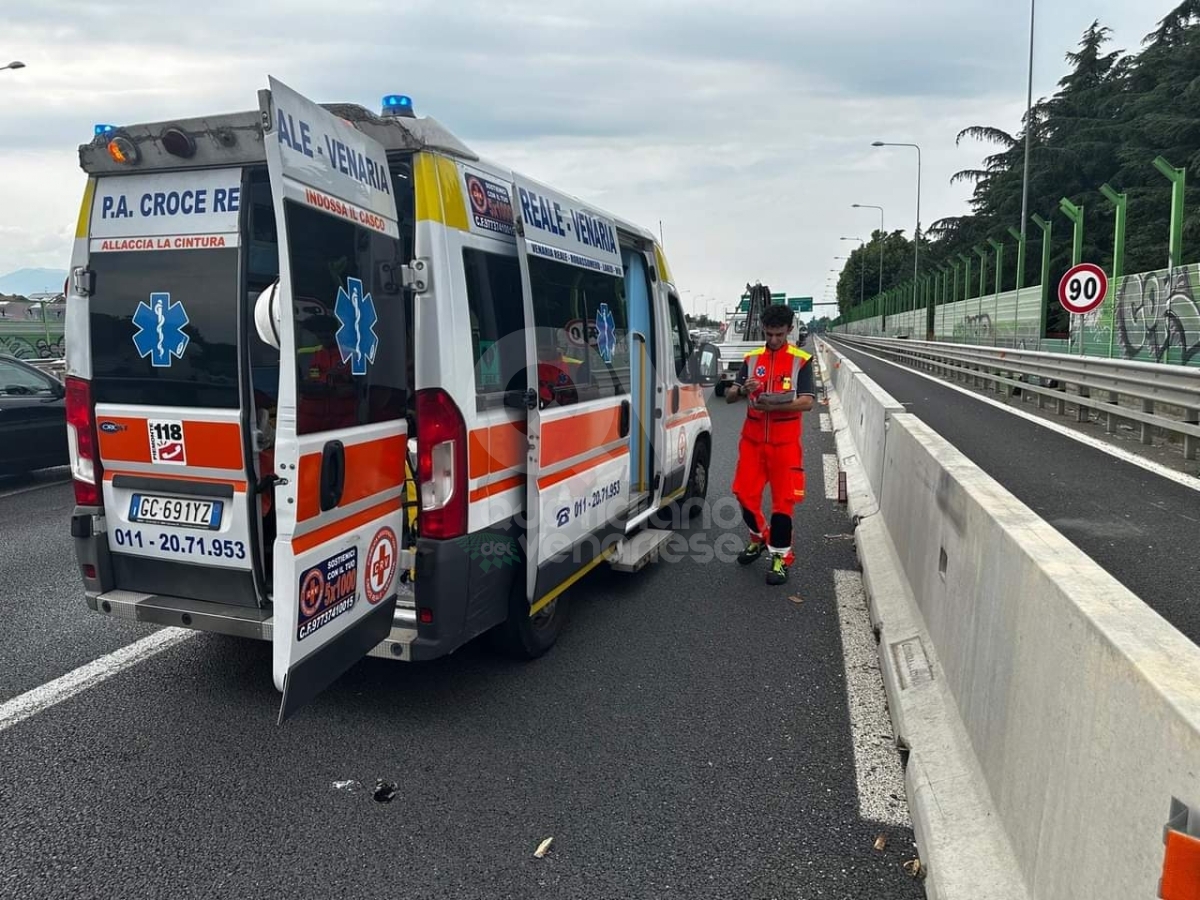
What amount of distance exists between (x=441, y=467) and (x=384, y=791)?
125 centimetres

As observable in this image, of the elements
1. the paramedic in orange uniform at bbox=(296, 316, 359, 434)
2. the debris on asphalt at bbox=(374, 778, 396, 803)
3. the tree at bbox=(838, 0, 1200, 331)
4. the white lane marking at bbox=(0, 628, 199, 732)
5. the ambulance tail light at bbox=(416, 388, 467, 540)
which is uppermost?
the tree at bbox=(838, 0, 1200, 331)

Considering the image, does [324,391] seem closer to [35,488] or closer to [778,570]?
[778,570]

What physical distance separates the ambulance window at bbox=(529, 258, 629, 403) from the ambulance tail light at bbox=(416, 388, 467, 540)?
72 cm

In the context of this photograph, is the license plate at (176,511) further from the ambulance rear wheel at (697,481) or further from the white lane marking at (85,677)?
the ambulance rear wheel at (697,481)

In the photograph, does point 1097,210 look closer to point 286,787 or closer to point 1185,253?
point 1185,253

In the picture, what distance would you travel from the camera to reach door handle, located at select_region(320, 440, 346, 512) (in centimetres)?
305

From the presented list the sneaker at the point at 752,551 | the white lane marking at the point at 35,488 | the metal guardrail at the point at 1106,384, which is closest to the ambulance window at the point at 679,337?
the sneaker at the point at 752,551

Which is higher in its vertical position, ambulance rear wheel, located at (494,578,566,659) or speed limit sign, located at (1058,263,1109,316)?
speed limit sign, located at (1058,263,1109,316)

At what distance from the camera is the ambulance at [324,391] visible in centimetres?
308

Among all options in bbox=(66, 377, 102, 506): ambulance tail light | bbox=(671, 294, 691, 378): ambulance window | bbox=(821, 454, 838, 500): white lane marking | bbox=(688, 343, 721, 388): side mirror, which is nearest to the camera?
bbox=(66, 377, 102, 506): ambulance tail light

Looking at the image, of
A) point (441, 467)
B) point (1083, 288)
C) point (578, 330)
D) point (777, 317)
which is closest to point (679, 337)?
point (777, 317)

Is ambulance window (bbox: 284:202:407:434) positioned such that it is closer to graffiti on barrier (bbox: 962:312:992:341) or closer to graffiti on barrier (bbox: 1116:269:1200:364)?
graffiti on barrier (bbox: 1116:269:1200:364)

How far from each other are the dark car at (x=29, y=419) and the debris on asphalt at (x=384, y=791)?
284 inches

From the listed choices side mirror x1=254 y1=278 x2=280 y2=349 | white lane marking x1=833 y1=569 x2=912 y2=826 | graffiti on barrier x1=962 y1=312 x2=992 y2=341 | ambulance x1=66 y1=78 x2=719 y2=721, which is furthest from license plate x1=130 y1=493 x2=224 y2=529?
graffiti on barrier x1=962 y1=312 x2=992 y2=341
